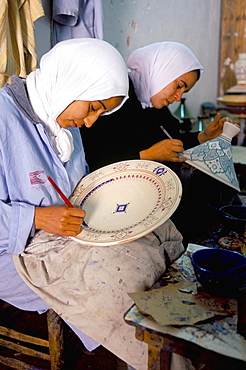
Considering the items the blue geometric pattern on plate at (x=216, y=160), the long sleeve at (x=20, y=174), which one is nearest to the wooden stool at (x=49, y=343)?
the long sleeve at (x=20, y=174)

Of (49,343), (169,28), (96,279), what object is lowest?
(49,343)

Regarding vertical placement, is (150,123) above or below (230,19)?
below

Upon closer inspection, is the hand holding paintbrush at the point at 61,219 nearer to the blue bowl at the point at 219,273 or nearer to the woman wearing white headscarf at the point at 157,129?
the blue bowl at the point at 219,273

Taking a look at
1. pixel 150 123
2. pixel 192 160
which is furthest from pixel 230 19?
pixel 192 160

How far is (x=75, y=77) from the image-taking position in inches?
47.2

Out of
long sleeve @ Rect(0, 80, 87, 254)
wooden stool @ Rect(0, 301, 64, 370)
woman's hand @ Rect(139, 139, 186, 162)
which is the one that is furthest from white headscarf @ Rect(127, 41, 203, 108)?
wooden stool @ Rect(0, 301, 64, 370)

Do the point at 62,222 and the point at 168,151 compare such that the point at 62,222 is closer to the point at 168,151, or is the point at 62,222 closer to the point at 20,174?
the point at 20,174

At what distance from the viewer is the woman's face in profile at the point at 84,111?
4.06 ft

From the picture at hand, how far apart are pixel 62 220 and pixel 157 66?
125cm

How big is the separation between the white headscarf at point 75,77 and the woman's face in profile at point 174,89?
0.80m

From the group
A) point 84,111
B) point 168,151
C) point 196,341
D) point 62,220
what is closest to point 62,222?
point 62,220

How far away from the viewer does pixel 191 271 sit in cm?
117

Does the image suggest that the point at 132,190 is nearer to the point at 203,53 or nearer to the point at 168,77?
the point at 168,77

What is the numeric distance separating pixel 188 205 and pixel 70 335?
2.55 ft
